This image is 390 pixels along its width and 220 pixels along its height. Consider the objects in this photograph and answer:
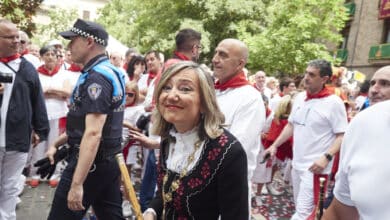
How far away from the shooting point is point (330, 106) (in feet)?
13.3

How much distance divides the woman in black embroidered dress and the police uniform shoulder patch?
0.75 m

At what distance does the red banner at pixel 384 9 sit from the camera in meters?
22.0

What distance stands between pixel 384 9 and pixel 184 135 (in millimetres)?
24502

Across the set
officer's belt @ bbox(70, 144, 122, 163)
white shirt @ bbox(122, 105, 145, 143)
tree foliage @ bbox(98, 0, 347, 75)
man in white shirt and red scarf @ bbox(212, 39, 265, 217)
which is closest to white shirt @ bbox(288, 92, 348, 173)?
man in white shirt and red scarf @ bbox(212, 39, 265, 217)

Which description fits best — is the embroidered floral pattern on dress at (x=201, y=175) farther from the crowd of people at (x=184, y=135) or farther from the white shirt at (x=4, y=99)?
the white shirt at (x=4, y=99)

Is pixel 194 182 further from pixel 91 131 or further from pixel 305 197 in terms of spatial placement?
pixel 305 197

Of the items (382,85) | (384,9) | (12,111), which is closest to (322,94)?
(382,85)

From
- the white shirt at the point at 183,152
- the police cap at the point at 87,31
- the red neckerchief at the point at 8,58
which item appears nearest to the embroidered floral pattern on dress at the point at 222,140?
the white shirt at the point at 183,152

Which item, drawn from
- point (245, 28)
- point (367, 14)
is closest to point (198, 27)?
point (245, 28)

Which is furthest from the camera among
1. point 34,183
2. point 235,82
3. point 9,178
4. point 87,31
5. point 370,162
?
point 34,183

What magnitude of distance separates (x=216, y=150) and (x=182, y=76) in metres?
0.39

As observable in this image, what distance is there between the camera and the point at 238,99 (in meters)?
2.87

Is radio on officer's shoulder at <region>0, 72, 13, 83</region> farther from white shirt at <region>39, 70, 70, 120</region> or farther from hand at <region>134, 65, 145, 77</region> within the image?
hand at <region>134, 65, 145, 77</region>

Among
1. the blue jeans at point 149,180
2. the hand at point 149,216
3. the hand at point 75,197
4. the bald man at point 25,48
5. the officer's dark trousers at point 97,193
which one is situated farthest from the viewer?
the bald man at point 25,48
